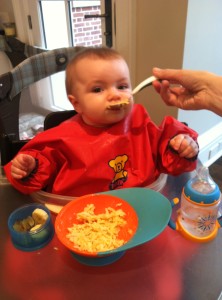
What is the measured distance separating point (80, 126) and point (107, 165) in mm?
159

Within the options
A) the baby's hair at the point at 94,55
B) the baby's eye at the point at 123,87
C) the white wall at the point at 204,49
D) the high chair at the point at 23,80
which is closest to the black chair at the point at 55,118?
the high chair at the point at 23,80

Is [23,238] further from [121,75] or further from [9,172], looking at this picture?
[121,75]

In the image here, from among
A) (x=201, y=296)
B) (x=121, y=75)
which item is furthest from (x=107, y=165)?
(x=201, y=296)

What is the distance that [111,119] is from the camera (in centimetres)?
83

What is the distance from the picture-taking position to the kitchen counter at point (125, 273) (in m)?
0.56

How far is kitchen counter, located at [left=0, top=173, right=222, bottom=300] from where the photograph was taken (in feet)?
1.83

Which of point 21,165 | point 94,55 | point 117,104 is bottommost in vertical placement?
point 21,165

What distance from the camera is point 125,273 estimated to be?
60cm

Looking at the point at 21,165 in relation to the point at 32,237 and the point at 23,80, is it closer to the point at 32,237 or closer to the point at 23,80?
the point at 32,237

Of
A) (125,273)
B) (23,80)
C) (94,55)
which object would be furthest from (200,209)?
(23,80)

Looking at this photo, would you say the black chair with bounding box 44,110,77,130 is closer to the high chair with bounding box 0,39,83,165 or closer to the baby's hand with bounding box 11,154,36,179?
the high chair with bounding box 0,39,83,165

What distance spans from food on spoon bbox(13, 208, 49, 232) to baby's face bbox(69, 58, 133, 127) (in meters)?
0.31

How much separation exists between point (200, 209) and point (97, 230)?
0.75 feet

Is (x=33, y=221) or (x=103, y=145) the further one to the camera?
(x=103, y=145)
